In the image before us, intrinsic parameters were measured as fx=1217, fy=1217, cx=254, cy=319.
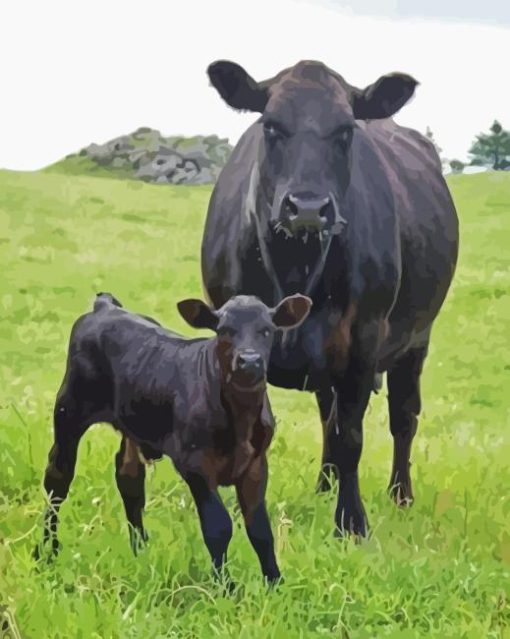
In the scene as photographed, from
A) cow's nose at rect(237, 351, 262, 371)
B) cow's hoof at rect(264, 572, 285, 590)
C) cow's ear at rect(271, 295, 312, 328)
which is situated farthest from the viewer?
cow's hoof at rect(264, 572, 285, 590)

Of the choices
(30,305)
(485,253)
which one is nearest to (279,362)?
(30,305)

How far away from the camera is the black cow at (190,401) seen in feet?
15.9

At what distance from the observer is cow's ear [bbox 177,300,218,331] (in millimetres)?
4828

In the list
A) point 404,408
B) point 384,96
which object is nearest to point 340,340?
point 384,96

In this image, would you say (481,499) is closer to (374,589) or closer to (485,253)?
(374,589)

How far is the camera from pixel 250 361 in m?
4.64

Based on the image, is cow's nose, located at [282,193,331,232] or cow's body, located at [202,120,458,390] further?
cow's body, located at [202,120,458,390]

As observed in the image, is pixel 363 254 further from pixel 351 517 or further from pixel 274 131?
pixel 351 517

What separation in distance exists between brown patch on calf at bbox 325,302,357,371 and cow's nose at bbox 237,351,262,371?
5.34 ft

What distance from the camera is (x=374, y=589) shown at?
5.32 m

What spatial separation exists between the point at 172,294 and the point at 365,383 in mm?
13286

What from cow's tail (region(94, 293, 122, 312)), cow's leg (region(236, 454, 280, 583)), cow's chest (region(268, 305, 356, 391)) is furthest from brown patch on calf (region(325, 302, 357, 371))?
cow's leg (region(236, 454, 280, 583))

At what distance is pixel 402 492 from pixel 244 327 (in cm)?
348

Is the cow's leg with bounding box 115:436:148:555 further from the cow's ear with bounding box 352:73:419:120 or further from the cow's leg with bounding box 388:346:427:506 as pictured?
the cow's leg with bounding box 388:346:427:506
